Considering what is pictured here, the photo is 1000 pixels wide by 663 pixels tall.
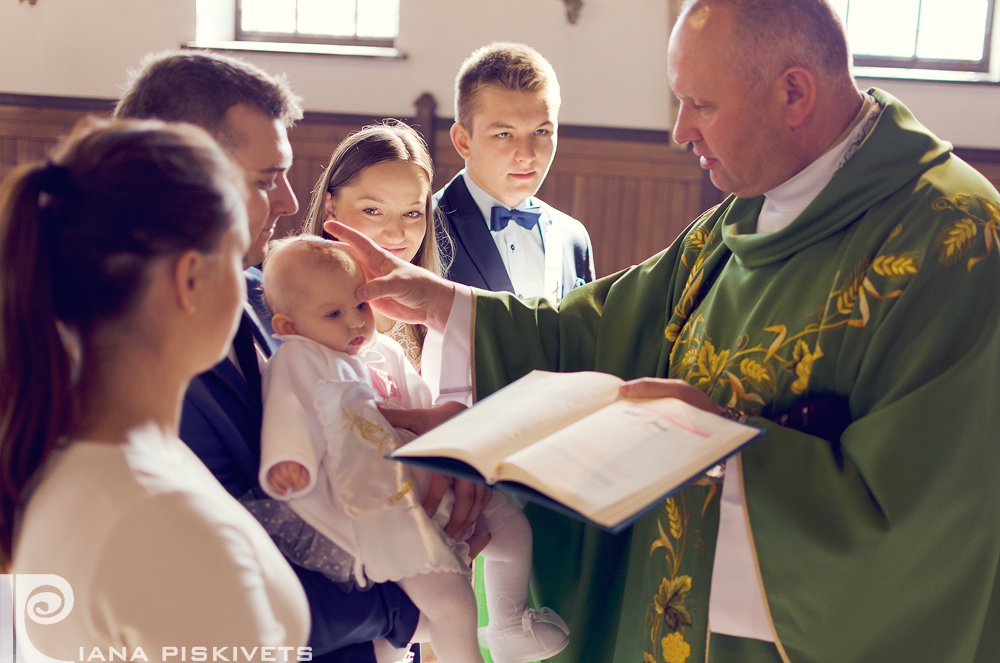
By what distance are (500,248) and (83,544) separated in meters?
2.68

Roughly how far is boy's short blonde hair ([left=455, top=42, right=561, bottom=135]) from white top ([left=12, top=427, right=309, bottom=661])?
2712mm

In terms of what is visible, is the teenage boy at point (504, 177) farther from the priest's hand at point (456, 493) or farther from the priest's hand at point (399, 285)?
the priest's hand at point (456, 493)

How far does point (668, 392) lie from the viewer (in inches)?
63.3

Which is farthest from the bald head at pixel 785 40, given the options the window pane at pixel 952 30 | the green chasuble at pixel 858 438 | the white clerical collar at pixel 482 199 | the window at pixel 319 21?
the window pane at pixel 952 30

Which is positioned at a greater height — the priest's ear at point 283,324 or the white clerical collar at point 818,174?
the white clerical collar at point 818,174

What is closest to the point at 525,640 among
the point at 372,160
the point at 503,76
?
the point at 372,160

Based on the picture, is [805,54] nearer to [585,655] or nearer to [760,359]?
[760,359]

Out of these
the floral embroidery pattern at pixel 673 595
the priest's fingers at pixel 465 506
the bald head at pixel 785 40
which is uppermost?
the bald head at pixel 785 40

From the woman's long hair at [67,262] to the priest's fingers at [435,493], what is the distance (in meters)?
0.90

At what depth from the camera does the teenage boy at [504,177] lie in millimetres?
3342

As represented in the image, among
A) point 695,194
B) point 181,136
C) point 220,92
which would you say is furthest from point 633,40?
point 181,136

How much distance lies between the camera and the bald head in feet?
6.21

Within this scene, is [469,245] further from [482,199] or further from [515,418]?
[515,418]

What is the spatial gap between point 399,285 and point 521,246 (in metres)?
1.48
